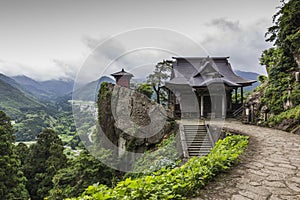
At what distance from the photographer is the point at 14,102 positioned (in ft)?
172

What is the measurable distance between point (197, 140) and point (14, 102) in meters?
57.8

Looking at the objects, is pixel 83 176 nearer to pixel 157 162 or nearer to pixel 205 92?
pixel 157 162

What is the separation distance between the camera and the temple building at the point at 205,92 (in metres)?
13.8

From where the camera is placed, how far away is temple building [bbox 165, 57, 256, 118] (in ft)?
45.3

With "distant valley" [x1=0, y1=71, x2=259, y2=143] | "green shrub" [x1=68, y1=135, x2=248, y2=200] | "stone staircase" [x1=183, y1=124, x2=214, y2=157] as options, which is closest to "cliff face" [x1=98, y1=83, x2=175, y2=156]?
"stone staircase" [x1=183, y1=124, x2=214, y2=157]

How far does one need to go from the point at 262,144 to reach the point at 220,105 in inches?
372

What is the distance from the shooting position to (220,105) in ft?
48.0

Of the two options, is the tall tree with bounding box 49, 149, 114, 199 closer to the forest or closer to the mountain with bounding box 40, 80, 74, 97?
the forest

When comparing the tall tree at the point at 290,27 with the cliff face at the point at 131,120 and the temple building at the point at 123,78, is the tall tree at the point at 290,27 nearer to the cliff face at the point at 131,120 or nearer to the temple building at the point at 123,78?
the cliff face at the point at 131,120

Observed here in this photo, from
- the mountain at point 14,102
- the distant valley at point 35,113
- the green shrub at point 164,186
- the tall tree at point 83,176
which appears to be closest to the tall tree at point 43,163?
the tall tree at point 83,176

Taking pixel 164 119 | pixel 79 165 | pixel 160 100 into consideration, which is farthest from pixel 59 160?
pixel 164 119

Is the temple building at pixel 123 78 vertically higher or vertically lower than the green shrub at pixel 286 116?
higher

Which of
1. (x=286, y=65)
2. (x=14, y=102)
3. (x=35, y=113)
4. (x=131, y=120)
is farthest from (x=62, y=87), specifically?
(x=14, y=102)

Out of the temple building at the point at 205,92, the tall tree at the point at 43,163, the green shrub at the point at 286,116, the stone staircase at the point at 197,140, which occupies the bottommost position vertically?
the tall tree at the point at 43,163
